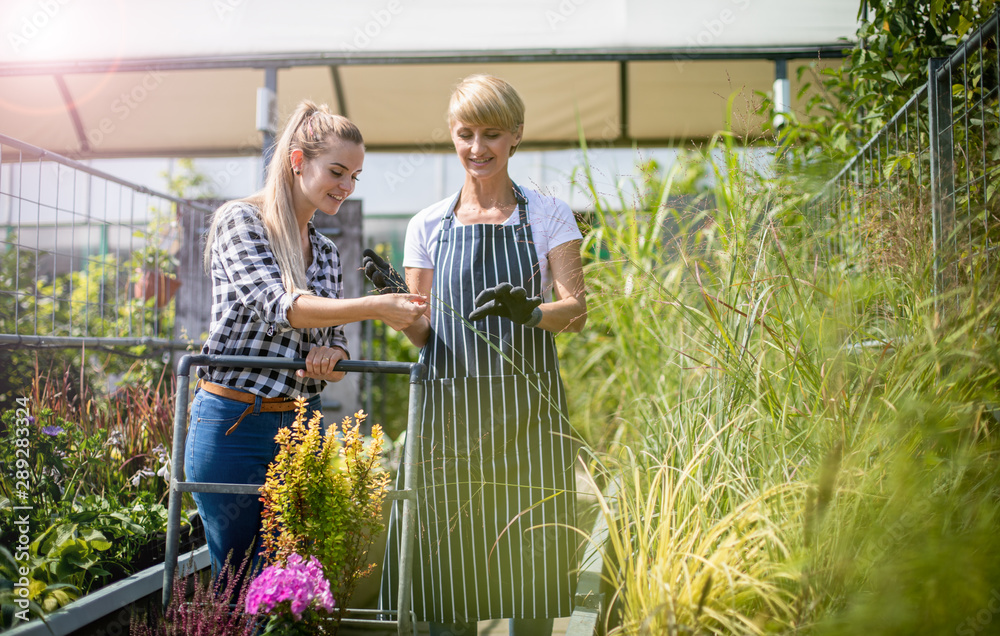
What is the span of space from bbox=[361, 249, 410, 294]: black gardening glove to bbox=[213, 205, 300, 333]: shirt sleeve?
0.23m

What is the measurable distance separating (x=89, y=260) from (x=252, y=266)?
5.54ft

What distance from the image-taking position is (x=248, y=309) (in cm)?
156

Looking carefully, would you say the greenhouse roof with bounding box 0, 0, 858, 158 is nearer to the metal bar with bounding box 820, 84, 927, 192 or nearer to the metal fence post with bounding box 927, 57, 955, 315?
the metal bar with bounding box 820, 84, 927, 192

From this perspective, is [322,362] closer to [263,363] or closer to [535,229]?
[263,363]

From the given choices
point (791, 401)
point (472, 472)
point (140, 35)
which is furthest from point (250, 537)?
point (140, 35)

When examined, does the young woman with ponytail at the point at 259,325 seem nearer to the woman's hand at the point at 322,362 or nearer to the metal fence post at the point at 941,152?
the woman's hand at the point at 322,362

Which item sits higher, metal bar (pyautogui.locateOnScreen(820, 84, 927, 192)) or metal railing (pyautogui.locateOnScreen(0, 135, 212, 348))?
metal bar (pyautogui.locateOnScreen(820, 84, 927, 192))

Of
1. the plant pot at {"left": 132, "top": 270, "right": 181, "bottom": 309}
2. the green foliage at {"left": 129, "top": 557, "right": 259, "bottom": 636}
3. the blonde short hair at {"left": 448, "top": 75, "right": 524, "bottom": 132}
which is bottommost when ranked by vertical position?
the green foliage at {"left": 129, "top": 557, "right": 259, "bottom": 636}

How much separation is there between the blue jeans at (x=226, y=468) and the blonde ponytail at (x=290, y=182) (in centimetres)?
34

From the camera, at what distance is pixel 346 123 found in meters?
1.71

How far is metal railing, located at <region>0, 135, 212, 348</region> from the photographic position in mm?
2611

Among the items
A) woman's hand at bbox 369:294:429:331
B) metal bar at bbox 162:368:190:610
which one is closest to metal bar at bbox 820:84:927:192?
woman's hand at bbox 369:294:429:331

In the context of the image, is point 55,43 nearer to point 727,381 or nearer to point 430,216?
point 430,216

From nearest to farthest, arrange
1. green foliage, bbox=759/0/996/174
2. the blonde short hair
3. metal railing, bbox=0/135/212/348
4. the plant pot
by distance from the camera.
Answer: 1. the blonde short hair
2. green foliage, bbox=759/0/996/174
3. metal railing, bbox=0/135/212/348
4. the plant pot
